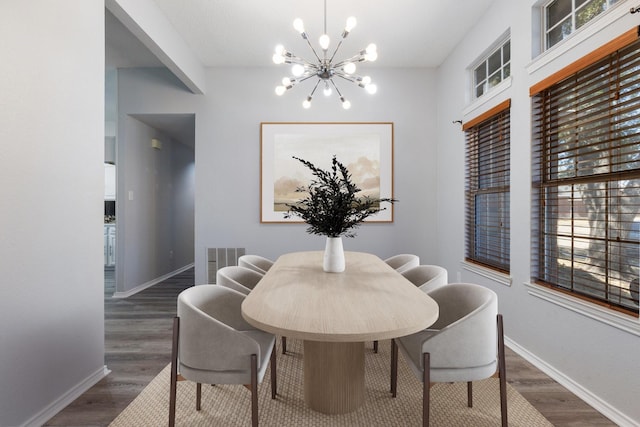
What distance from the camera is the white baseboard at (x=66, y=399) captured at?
→ 1.73 metres

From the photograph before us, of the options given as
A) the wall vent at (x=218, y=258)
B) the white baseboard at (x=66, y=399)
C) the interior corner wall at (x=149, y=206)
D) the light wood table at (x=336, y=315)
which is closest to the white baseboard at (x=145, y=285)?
the interior corner wall at (x=149, y=206)

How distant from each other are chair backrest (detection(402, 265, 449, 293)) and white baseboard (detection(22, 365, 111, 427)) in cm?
219

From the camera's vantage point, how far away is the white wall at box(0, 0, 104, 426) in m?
1.60

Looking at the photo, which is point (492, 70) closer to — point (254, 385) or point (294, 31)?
point (294, 31)

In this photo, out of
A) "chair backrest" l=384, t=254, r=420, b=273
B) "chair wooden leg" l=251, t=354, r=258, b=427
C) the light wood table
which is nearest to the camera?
the light wood table

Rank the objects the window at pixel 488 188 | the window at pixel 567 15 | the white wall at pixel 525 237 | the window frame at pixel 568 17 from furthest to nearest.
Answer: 1. the window at pixel 488 188
2. the window at pixel 567 15
3. the window frame at pixel 568 17
4. the white wall at pixel 525 237

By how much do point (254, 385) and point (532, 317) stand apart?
2201 mm

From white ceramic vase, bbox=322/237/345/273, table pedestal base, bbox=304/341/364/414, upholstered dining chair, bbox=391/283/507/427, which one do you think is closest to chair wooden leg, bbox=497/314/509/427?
upholstered dining chair, bbox=391/283/507/427

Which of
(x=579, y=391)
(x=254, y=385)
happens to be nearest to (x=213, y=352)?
(x=254, y=385)

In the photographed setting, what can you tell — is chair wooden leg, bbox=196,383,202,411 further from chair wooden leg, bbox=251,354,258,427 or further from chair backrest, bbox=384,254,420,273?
chair backrest, bbox=384,254,420,273

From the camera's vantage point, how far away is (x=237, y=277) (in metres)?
2.35

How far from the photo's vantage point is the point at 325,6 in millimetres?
3010

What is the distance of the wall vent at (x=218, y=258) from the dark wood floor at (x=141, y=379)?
69cm

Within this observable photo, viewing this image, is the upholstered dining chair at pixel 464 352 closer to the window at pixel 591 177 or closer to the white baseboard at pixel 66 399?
the window at pixel 591 177
